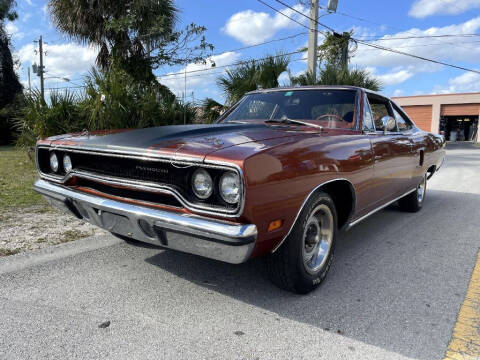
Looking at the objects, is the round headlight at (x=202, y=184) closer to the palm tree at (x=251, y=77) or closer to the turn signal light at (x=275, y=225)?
the turn signal light at (x=275, y=225)

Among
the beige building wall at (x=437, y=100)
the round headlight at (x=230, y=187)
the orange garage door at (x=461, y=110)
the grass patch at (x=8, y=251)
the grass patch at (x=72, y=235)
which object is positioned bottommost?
the grass patch at (x=72, y=235)

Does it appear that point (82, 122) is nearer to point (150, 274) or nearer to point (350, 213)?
point (150, 274)

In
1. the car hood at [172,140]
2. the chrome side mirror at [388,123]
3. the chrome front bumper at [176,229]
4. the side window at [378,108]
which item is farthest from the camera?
the side window at [378,108]

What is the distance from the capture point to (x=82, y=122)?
764cm

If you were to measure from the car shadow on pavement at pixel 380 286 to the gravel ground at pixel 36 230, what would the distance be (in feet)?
3.82

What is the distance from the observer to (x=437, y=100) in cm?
3316

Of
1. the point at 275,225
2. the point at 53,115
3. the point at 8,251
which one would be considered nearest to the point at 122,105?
the point at 53,115

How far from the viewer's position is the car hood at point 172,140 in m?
2.25

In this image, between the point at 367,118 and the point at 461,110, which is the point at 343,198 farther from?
the point at 461,110

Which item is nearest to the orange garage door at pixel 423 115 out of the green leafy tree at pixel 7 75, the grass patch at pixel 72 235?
the green leafy tree at pixel 7 75

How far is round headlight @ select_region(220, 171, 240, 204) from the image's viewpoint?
2.06 meters

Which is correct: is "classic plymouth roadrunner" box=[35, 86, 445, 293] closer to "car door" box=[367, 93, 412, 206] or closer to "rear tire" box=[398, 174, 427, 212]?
"car door" box=[367, 93, 412, 206]

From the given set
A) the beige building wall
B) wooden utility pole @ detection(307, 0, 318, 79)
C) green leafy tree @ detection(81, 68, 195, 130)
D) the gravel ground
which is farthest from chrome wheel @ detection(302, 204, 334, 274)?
the beige building wall

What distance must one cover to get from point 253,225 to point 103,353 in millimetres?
1017
